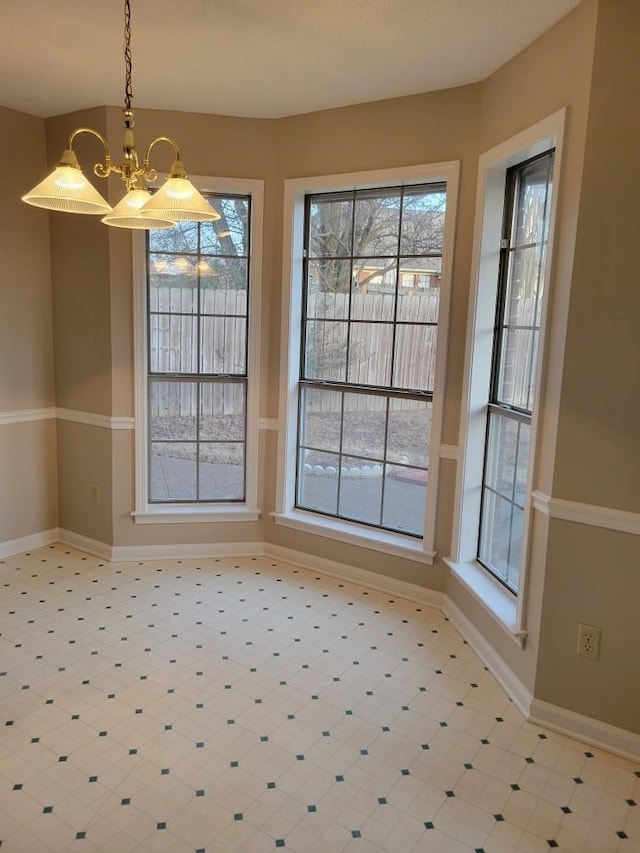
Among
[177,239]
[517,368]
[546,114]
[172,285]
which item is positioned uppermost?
[546,114]

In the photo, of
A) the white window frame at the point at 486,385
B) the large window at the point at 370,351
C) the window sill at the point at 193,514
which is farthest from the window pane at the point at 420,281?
the window sill at the point at 193,514

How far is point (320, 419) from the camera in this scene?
404cm

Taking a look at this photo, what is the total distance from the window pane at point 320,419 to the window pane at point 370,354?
201 mm

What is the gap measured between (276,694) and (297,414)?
1.84m

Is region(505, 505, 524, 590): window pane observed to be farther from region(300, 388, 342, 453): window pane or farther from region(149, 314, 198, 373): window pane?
region(149, 314, 198, 373): window pane

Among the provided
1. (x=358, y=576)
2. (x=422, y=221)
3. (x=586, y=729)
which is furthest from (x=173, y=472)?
(x=586, y=729)

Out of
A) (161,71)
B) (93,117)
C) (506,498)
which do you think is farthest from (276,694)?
(93,117)

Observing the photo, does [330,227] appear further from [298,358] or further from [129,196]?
[129,196]

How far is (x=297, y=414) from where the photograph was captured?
4086 mm

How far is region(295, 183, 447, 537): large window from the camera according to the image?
3553mm

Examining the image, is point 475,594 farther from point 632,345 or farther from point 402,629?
point 632,345

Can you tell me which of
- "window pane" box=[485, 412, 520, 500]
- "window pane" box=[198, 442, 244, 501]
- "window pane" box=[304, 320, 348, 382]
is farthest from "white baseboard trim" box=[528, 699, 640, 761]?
"window pane" box=[198, 442, 244, 501]

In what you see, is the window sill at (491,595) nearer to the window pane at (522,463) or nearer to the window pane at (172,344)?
the window pane at (522,463)

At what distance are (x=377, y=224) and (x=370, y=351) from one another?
74 centimetres
